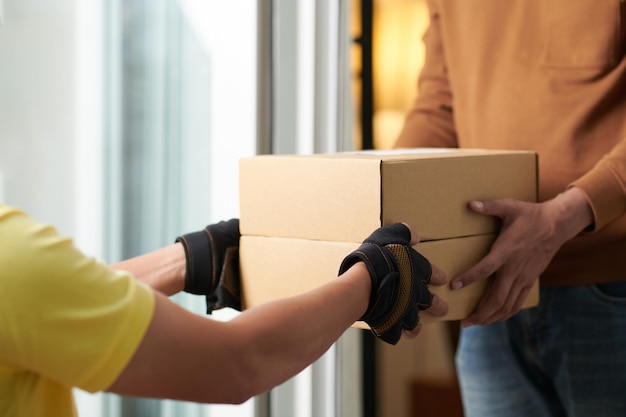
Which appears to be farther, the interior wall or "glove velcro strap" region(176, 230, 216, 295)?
the interior wall

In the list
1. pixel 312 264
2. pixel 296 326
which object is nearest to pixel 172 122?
pixel 312 264

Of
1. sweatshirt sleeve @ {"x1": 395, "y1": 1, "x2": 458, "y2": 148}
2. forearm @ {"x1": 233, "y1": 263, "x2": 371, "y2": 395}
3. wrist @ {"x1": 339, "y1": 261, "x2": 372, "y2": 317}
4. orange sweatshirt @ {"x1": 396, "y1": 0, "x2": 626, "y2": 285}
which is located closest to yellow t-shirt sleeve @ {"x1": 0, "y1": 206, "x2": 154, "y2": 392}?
forearm @ {"x1": 233, "y1": 263, "x2": 371, "y2": 395}

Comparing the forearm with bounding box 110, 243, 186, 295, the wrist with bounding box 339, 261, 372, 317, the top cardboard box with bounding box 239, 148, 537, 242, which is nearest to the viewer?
the wrist with bounding box 339, 261, 372, 317

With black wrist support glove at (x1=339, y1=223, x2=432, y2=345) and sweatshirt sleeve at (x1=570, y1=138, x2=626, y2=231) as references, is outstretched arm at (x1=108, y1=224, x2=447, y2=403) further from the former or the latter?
sweatshirt sleeve at (x1=570, y1=138, x2=626, y2=231)

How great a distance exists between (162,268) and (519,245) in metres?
0.55

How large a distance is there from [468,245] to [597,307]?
332 mm

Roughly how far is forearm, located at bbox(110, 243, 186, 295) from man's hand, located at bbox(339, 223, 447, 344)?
315 mm

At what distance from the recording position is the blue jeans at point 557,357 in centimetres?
144

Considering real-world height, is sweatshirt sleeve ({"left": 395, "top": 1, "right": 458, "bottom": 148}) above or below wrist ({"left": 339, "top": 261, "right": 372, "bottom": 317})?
above

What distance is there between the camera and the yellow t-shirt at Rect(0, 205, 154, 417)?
76 cm

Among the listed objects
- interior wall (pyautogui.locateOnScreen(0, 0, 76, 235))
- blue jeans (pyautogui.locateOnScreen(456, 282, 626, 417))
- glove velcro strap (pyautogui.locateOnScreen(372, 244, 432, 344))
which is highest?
interior wall (pyautogui.locateOnScreen(0, 0, 76, 235))

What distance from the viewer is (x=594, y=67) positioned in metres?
1.44

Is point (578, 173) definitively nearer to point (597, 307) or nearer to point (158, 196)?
point (597, 307)

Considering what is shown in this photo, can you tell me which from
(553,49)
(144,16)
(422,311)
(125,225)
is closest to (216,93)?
(144,16)
